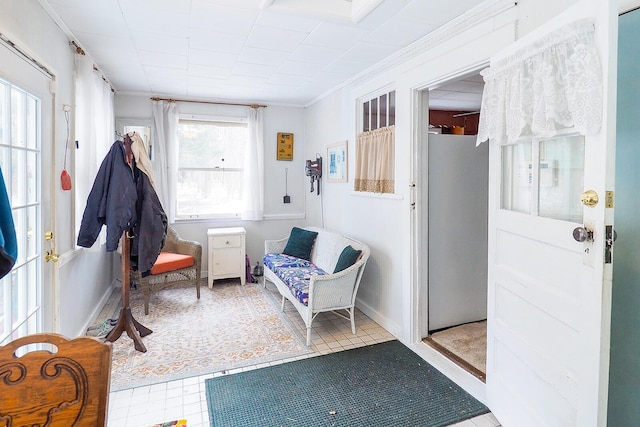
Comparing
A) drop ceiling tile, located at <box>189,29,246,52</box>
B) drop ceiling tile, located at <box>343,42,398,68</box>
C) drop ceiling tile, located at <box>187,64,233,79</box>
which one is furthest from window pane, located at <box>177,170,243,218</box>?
drop ceiling tile, located at <box>343,42,398,68</box>

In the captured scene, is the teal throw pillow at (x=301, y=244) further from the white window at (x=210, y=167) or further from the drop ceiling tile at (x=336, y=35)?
the drop ceiling tile at (x=336, y=35)

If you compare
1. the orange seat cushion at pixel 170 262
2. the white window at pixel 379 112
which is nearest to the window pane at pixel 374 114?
the white window at pixel 379 112

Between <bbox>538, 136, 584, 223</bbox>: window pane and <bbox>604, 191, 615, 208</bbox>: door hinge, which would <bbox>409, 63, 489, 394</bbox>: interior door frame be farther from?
<bbox>604, 191, 615, 208</bbox>: door hinge

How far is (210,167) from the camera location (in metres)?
4.89

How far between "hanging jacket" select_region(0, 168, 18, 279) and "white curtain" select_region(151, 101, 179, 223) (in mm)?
3254

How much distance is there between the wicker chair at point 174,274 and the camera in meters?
3.60

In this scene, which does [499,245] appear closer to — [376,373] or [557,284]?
[557,284]

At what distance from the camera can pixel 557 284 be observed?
1.54 metres

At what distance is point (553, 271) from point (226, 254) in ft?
12.1

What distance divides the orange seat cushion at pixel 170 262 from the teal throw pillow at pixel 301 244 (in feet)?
3.68

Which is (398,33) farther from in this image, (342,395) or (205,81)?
(342,395)

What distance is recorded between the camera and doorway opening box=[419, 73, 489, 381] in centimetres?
302

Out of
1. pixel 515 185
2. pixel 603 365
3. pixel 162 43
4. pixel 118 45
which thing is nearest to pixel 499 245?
pixel 515 185

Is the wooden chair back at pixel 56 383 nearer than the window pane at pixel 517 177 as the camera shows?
Yes
